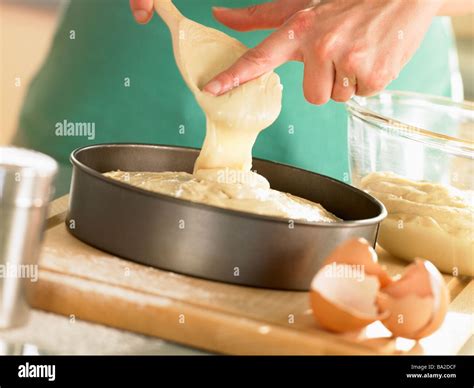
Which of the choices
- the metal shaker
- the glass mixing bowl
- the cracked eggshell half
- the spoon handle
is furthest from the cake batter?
the metal shaker

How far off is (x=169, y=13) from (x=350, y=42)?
313 millimetres

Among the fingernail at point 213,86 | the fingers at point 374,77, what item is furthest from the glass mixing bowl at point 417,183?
the fingernail at point 213,86

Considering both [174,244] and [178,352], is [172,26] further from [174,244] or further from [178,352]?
[178,352]

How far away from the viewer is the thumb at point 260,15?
1746 mm

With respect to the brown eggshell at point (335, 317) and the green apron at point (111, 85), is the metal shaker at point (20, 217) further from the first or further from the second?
the green apron at point (111, 85)

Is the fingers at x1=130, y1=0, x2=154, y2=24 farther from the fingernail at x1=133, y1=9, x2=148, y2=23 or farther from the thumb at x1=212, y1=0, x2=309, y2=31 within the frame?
the thumb at x1=212, y1=0, x2=309, y2=31

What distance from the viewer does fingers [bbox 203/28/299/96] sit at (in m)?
1.36

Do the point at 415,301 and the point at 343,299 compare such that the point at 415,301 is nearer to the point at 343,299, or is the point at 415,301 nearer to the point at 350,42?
the point at 343,299

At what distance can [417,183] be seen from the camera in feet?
5.12

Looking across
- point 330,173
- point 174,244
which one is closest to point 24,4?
point 330,173

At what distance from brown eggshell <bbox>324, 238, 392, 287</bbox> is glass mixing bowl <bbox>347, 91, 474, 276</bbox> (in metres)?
0.39

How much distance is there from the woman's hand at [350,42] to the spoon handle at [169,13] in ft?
0.54

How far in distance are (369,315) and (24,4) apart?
281 cm

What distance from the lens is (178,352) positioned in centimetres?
113
